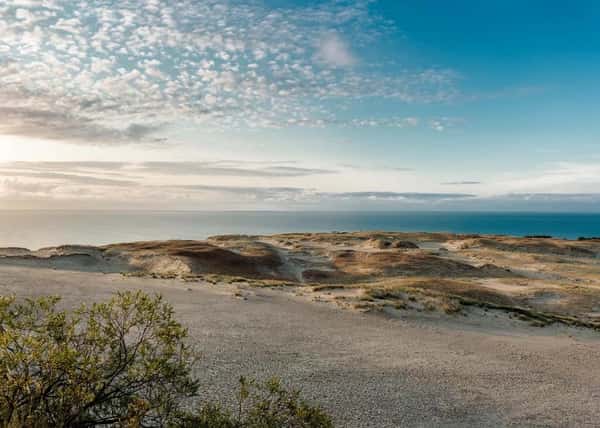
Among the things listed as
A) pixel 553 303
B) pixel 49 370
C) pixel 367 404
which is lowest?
pixel 553 303

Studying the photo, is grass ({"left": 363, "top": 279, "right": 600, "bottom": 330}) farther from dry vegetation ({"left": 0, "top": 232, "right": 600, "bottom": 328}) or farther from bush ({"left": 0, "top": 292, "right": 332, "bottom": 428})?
bush ({"left": 0, "top": 292, "right": 332, "bottom": 428})

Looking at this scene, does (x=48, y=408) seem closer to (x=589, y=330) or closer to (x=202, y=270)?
(x=589, y=330)

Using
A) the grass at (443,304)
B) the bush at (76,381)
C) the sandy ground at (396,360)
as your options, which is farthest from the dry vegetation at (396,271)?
the bush at (76,381)

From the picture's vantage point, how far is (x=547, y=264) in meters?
60.5

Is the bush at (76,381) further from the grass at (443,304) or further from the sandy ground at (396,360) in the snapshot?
the grass at (443,304)

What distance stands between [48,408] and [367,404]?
27.9 ft

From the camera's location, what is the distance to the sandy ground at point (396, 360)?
12125mm

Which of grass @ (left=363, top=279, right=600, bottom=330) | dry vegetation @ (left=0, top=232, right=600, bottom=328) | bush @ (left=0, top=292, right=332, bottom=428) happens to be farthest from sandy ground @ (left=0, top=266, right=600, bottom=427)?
bush @ (left=0, top=292, right=332, bottom=428)

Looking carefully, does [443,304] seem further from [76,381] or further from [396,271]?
[76,381]

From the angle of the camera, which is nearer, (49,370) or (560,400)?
(49,370)

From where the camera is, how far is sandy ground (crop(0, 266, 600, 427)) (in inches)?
477

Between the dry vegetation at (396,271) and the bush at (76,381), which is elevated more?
the bush at (76,381)

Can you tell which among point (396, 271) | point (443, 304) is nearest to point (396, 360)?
point (443, 304)

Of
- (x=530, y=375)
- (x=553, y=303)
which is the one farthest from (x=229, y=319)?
Result: (x=553, y=303)
